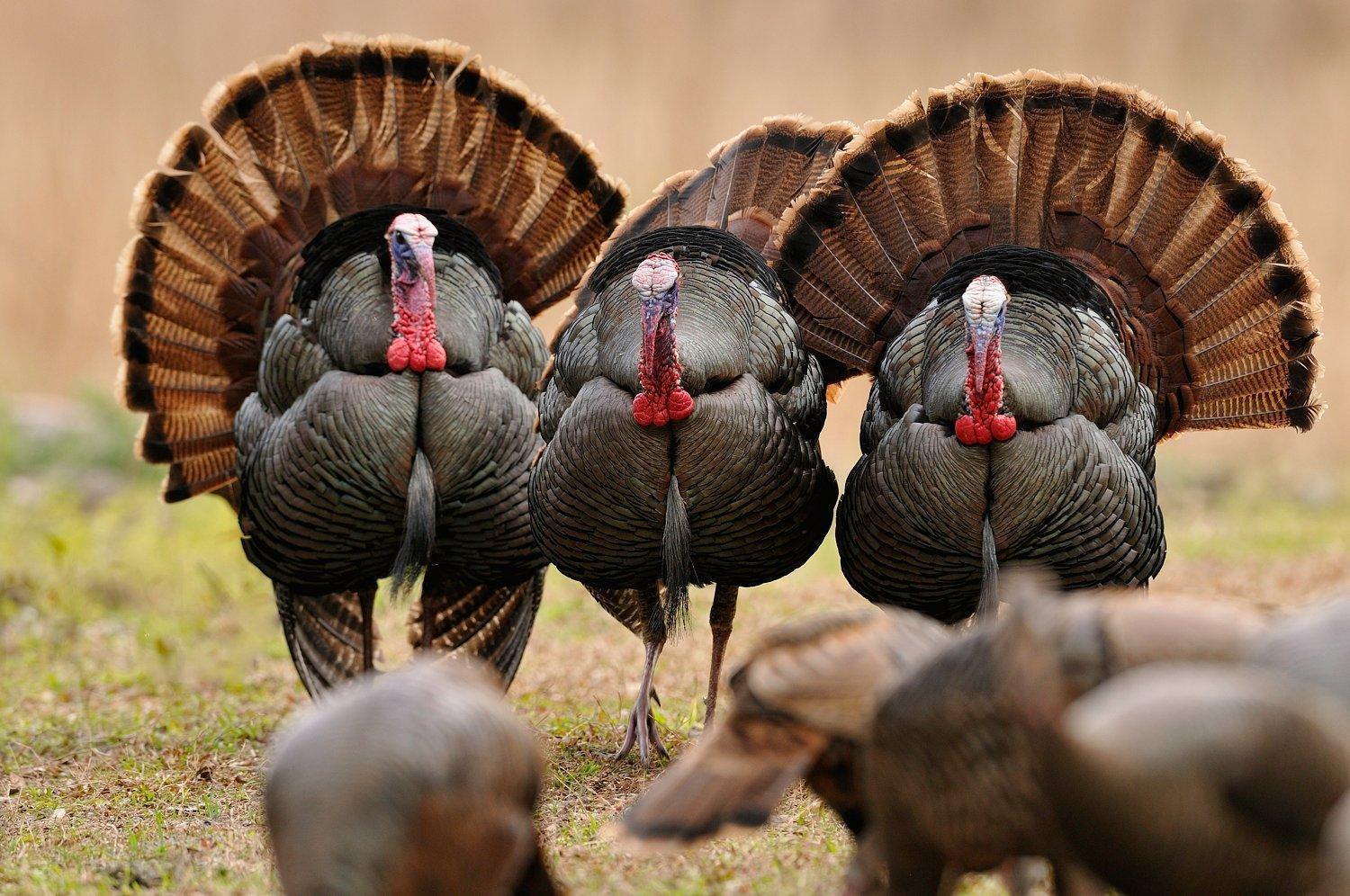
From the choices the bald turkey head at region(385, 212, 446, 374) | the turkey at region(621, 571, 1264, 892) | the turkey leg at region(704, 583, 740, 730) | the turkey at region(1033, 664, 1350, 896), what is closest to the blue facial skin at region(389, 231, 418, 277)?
the bald turkey head at region(385, 212, 446, 374)

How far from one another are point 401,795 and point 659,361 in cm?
219

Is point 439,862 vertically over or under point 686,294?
under

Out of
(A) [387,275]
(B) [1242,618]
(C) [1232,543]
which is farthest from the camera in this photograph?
(C) [1232,543]

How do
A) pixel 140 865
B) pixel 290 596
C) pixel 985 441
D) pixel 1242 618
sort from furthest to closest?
1. pixel 290 596
2. pixel 985 441
3. pixel 140 865
4. pixel 1242 618

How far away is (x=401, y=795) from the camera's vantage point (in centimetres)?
269

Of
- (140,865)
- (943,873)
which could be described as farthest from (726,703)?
(943,873)

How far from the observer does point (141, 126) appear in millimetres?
13336

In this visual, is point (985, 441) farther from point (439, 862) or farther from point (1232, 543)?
point (1232, 543)

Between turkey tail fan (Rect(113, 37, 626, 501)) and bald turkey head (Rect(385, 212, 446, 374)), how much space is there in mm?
→ 754

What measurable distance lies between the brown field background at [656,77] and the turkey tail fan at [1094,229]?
6.53m

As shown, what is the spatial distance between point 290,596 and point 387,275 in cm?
125

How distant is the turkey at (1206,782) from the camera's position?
2.39m

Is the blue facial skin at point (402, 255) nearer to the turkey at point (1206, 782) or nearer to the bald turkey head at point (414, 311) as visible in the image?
the bald turkey head at point (414, 311)

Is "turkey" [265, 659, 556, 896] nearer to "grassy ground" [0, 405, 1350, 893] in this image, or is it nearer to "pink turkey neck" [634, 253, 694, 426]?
"grassy ground" [0, 405, 1350, 893]
